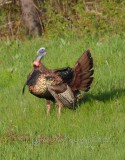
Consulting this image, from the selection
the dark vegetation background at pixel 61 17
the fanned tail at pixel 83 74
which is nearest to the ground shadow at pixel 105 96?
the fanned tail at pixel 83 74

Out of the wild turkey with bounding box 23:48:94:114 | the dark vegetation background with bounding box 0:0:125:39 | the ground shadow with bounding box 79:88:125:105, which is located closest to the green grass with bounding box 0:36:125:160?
the ground shadow with bounding box 79:88:125:105

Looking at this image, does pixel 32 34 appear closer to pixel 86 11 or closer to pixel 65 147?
pixel 86 11

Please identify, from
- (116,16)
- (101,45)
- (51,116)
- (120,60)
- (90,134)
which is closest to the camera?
(90,134)

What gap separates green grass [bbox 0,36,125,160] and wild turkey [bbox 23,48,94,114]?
20 centimetres

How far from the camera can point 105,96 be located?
887 centimetres

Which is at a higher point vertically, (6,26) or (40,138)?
(40,138)

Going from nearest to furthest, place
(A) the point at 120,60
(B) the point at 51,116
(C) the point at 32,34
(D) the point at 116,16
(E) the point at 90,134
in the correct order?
(E) the point at 90,134 → (B) the point at 51,116 → (A) the point at 120,60 → (D) the point at 116,16 → (C) the point at 32,34

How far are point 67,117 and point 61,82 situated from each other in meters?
0.48

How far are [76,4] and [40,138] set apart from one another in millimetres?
9641

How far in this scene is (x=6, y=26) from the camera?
16.9m

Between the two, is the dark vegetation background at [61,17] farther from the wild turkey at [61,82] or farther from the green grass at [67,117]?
the wild turkey at [61,82]

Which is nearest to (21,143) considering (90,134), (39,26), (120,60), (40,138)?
(40,138)

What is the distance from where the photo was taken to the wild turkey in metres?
8.05

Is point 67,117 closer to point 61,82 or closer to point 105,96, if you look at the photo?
point 61,82
